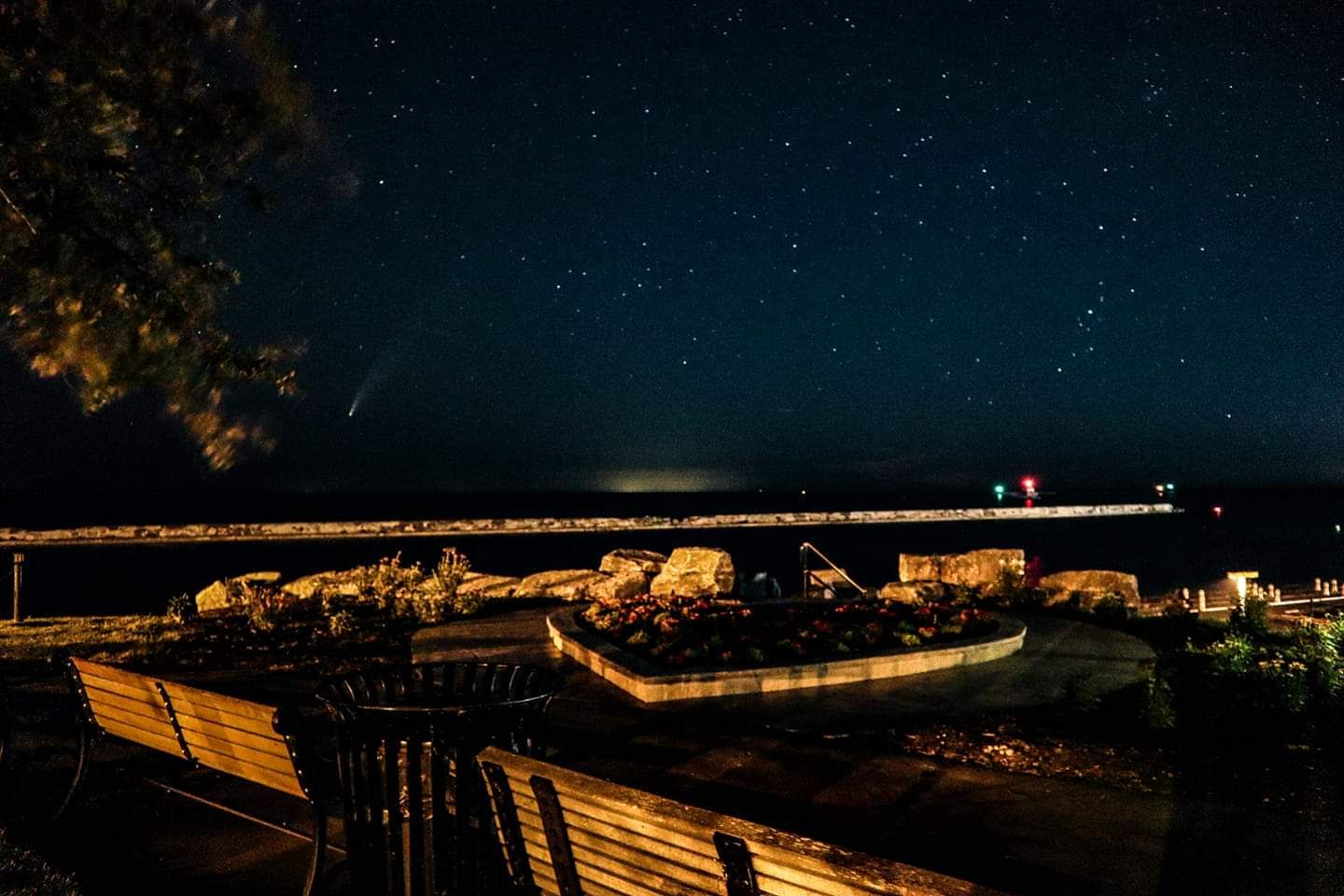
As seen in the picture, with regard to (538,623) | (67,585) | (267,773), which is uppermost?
(267,773)

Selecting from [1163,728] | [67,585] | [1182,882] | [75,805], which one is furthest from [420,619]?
[67,585]

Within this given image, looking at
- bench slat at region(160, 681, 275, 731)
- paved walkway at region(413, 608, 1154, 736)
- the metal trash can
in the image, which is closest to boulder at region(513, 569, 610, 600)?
paved walkway at region(413, 608, 1154, 736)

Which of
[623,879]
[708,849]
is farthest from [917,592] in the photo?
[708,849]

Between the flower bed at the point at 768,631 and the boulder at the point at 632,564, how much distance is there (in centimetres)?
919

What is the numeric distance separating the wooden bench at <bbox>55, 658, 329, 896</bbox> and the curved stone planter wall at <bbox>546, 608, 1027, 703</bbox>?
3.73 meters

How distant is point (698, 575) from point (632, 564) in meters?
2.85

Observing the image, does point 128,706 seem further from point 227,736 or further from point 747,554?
point 747,554

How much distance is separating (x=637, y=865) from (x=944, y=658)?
6875mm

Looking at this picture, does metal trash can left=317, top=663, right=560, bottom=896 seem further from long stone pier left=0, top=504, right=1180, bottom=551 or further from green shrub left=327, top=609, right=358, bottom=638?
long stone pier left=0, top=504, right=1180, bottom=551

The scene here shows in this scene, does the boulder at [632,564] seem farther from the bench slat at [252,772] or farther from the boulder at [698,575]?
the bench slat at [252,772]

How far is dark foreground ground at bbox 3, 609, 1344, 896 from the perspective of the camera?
3893mm

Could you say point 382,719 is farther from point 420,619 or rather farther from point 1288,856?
point 420,619

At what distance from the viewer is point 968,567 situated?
15.9 meters

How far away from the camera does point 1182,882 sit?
373 cm
